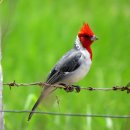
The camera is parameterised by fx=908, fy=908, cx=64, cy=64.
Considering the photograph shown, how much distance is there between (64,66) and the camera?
7.93m

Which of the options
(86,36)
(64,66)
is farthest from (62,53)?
(64,66)

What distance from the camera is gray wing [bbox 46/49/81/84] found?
25.6ft

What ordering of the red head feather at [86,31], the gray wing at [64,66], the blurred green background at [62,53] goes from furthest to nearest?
the blurred green background at [62,53], the red head feather at [86,31], the gray wing at [64,66]

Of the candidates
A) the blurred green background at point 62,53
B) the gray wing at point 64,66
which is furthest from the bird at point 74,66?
the blurred green background at point 62,53

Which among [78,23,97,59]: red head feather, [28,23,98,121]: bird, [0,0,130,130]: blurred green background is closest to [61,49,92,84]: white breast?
[28,23,98,121]: bird

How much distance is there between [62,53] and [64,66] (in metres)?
5.32

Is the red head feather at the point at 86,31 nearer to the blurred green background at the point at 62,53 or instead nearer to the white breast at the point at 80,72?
the white breast at the point at 80,72

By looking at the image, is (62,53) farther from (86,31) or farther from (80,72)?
(80,72)

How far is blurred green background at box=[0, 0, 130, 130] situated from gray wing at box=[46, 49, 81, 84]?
416mm

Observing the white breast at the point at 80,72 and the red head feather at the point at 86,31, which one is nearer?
the white breast at the point at 80,72

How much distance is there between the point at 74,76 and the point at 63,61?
16 cm

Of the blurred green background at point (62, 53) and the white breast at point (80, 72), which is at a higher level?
the blurred green background at point (62, 53)

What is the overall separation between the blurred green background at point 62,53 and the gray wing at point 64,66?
416mm

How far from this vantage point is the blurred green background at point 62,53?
10.1 m
